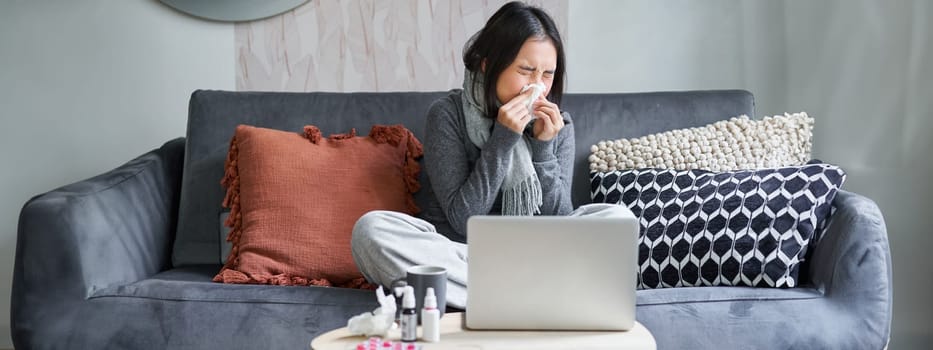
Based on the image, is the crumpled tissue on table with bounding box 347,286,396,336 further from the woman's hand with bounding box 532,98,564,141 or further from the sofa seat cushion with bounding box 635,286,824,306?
the woman's hand with bounding box 532,98,564,141

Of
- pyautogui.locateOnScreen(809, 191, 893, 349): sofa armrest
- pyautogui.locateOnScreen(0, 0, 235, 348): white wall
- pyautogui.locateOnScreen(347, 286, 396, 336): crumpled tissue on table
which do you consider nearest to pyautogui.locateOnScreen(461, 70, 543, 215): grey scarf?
pyautogui.locateOnScreen(809, 191, 893, 349): sofa armrest

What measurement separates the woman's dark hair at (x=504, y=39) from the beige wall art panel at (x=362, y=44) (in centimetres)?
67

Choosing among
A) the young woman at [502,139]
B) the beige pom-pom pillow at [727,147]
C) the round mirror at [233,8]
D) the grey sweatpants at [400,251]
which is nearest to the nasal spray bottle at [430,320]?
the grey sweatpants at [400,251]

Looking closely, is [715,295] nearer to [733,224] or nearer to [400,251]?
[733,224]

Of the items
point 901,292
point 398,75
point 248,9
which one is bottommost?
point 901,292

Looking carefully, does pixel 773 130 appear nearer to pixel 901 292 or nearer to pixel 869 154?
pixel 869 154

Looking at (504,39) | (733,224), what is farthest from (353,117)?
(733,224)

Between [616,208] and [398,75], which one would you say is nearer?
[616,208]

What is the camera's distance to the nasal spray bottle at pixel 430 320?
4.21 feet

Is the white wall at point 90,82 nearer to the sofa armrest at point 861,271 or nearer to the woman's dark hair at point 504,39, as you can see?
the woman's dark hair at point 504,39

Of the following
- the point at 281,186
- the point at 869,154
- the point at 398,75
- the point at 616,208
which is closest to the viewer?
the point at 616,208

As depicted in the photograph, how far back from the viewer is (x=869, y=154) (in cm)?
254

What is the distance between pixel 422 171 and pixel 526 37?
486mm

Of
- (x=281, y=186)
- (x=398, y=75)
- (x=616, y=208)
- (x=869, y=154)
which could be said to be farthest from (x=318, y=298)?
(x=869, y=154)
